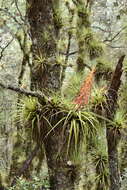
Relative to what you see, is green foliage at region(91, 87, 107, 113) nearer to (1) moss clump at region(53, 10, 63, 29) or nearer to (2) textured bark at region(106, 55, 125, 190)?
(2) textured bark at region(106, 55, 125, 190)

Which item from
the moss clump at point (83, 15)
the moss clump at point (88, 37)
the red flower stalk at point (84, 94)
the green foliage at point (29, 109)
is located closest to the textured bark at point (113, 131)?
the red flower stalk at point (84, 94)

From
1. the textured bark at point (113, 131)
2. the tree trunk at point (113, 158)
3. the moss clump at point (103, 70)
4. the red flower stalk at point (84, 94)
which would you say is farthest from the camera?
the moss clump at point (103, 70)

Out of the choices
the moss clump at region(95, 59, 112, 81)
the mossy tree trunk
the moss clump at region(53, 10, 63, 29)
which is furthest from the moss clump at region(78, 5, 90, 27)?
the mossy tree trunk

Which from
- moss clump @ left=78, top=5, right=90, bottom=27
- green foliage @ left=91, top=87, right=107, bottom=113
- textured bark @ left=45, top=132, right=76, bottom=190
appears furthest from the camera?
moss clump @ left=78, top=5, right=90, bottom=27

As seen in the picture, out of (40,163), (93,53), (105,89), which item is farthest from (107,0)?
(105,89)

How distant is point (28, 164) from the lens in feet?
26.8

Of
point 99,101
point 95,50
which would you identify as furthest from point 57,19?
point 99,101

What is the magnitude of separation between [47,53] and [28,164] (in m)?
3.27

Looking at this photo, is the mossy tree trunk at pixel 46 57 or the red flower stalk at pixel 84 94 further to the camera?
the mossy tree trunk at pixel 46 57

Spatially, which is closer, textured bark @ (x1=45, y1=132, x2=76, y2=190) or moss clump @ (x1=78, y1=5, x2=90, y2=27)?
textured bark @ (x1=45, y1=132, x2=76, y2=190)

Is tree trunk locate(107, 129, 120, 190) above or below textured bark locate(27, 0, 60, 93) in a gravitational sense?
below

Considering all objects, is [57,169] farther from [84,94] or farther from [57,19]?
[57,19]

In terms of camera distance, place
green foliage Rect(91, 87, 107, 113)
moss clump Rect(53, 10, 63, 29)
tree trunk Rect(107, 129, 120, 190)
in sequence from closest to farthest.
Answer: green foliage Rect(91, 87, 107, 113) < tree trunk Rect(107, 129, 120, 190) < moss clump Rect(53, 10, 63, 29)

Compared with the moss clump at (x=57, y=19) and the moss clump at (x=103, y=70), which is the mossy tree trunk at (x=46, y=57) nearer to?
the moss clump at (x=57, y=19)
